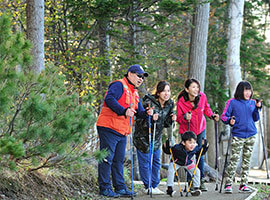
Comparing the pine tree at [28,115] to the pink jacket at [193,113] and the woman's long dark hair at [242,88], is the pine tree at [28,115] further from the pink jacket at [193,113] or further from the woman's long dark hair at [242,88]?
the woman's long dark hair at [242,88]

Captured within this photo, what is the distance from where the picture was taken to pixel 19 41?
4.38 metres

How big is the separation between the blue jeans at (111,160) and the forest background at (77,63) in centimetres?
32

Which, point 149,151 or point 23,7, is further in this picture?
point 23,7

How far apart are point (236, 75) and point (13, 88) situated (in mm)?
11001

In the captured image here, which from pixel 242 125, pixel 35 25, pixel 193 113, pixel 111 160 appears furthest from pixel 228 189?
pixel 35 25

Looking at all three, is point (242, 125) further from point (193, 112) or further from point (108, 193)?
point (108, 193)

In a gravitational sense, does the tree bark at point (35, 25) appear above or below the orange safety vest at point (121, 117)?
above

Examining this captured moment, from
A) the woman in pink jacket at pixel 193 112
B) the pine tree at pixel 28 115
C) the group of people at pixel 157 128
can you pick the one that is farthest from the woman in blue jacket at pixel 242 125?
the pine tree at pixel 28 115

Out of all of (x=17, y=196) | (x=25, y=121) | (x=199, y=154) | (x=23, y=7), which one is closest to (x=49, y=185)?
(x=17, y=196)

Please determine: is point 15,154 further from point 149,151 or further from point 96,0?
point 96,0

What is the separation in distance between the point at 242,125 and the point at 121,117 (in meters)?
2.35

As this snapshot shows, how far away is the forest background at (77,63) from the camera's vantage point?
4.51 meters

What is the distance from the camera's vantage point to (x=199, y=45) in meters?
12.9

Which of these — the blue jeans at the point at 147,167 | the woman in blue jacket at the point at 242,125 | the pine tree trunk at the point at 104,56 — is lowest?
the blue jeans at the point at 147,167
